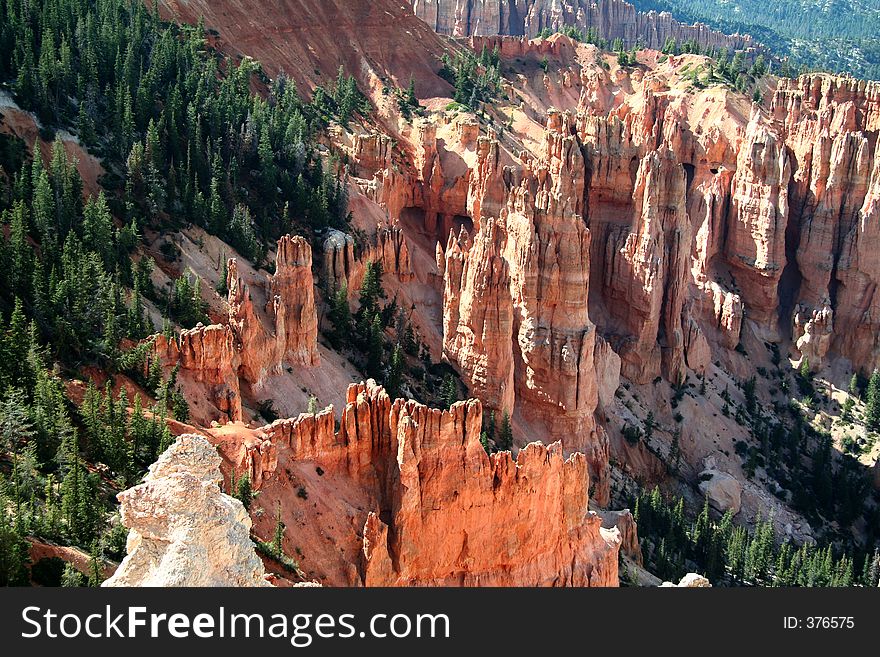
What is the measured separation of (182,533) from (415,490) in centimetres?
1518

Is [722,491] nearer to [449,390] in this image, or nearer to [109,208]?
[449,390]

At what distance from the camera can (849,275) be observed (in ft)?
300

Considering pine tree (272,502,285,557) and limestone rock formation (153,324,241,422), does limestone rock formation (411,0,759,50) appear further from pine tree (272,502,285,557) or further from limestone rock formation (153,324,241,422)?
pine tree (272,502,285,557)

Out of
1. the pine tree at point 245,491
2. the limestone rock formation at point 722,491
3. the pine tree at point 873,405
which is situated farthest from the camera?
the pine tree at point 873,405

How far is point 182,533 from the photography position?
22.4m

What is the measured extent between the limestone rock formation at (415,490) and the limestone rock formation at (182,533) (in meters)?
11.3

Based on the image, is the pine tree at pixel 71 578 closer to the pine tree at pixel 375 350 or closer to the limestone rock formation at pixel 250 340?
the limestone rock formation at pixel 250 340

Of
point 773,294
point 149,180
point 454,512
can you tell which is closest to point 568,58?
point 773,294

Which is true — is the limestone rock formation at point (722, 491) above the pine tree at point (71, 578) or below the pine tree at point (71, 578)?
below

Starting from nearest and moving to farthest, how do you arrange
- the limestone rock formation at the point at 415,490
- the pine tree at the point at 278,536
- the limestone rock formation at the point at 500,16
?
1. the pine tree at the point at 278,536
2. the limestone rock formation at the point at 415,490
3. the limestone rock formation at the point at 500,16

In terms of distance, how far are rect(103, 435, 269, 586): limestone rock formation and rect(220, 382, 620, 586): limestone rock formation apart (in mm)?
11273

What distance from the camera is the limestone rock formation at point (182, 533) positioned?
22078 millimetres

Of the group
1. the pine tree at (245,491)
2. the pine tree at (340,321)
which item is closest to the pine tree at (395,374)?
the pine tree at (340,321)
